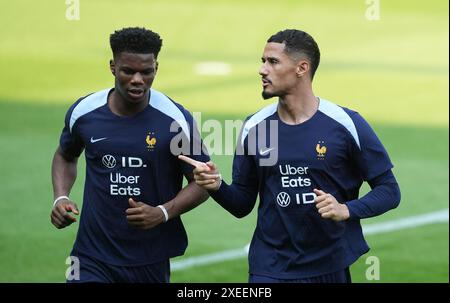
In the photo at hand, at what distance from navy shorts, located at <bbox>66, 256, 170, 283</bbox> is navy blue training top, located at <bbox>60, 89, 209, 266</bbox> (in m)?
0.04

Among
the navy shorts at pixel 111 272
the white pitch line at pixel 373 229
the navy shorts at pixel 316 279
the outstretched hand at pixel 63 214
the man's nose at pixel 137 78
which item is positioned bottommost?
the white pitch line at pixel 373 229

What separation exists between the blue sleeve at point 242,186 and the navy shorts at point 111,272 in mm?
642

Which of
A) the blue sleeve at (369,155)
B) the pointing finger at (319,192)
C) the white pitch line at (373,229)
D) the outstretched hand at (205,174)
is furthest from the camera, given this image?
the white pitch line at (373,229)

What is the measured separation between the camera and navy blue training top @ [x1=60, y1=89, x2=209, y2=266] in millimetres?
8133

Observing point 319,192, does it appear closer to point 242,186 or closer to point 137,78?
point 242,186

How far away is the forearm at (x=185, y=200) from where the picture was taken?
804 centimetres

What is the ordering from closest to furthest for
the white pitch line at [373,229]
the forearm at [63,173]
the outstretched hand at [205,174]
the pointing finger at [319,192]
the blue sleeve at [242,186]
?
1. the pointing finger at [319,192]
2. the outstretched hand at [205,174]
3. the blue sleeve at [242,186]
4. the forearm at [63,173]
5. the white pitch line at [373,229]

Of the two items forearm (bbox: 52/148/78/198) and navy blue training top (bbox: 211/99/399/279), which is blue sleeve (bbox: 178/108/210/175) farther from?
forearm (bbox: 52/148/78/198)

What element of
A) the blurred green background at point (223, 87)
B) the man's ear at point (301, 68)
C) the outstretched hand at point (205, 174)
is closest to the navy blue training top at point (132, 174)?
the outstretched hand at point (205, 174)

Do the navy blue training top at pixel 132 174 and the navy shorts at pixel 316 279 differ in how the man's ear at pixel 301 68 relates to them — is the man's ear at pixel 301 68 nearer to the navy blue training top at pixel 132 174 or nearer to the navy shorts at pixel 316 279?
the navy blue training top at pixel 132 174

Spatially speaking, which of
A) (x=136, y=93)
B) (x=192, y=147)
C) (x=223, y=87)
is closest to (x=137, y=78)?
(x=136, y=93)

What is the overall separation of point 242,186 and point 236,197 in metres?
0.11

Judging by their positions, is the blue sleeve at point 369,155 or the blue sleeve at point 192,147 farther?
the blue sleeve at point 192,147

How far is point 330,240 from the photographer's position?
802cm
